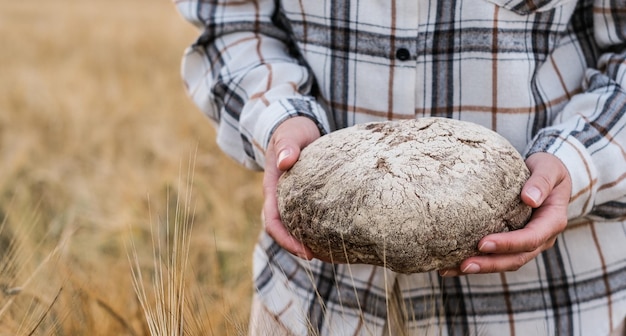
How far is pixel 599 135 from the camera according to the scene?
1.12 metres

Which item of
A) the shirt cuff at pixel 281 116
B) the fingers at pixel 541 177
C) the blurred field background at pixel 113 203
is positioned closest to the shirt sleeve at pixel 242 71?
the shirt cuff at pixel 281 116

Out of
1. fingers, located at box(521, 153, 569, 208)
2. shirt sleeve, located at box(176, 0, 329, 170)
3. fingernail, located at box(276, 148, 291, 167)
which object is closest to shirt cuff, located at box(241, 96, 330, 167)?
shirt sleeve, located at box(176, 0, 329, 170)

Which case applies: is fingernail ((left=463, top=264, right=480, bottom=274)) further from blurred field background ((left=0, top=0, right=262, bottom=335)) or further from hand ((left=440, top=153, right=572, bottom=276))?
blurred field background ((left=0, top=0, right=262, bottom=335))

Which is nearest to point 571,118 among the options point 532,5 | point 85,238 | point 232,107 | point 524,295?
point 532,5

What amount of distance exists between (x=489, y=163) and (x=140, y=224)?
1.59 metres

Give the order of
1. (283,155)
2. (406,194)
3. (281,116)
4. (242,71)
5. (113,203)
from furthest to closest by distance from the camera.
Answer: (113,203), (242,71), (281,116), (283,155), (406,194)

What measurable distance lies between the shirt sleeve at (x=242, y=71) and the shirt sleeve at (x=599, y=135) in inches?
14.0

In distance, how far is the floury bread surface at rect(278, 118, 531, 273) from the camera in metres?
0.93

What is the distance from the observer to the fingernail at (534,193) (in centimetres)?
96

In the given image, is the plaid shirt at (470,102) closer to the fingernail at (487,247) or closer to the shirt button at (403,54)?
the shirt button at (403,54)

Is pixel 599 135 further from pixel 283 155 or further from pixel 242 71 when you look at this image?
pixel 242 71

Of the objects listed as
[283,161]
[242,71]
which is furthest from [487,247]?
[242,71]

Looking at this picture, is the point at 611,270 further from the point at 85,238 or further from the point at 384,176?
the point at 85,238

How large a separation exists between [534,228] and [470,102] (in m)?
0.27
